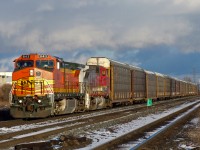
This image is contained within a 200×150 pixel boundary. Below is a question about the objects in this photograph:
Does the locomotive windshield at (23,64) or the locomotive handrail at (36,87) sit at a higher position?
the locomotive windshield at (23,64)

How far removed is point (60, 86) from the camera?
24.7 metres

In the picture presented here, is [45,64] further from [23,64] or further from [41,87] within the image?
[41,87]

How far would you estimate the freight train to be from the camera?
22672 millimetres

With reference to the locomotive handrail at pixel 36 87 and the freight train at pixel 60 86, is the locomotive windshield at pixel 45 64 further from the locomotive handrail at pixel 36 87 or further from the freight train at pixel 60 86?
the locomotive handrail at pixel 36 87

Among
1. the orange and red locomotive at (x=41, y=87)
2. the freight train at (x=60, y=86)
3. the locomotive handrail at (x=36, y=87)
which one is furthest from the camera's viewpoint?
the locomotive handrail at (x=36, y=87)

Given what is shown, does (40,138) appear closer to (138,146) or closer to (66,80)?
(138,146)

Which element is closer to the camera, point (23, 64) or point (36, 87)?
point (36, 87)

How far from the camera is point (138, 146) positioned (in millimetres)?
11016

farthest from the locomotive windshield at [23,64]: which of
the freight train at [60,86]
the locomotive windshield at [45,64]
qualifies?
the locomotive windshield at [45,64]

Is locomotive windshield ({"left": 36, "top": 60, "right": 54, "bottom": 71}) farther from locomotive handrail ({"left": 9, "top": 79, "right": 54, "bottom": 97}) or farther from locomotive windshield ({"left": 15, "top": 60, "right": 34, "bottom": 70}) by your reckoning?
locomotive handrail ({"left": 9, "top": 79, "right": 54, "bottom": 97})

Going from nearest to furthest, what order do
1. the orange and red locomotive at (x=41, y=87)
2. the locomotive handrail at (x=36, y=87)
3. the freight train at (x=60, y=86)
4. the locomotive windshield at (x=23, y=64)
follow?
the orange and red locomotive at (x=41, y=87) → the freight train at (x=60, y=86) → the locomotive handrail at (x=36, y=87) → the locomotive windshield at (x=23, y=64)

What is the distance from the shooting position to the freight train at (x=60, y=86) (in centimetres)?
2267

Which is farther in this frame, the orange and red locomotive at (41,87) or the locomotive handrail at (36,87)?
the locomotive handrail at (36,87)

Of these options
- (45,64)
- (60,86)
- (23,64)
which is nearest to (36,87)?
(45,64)
